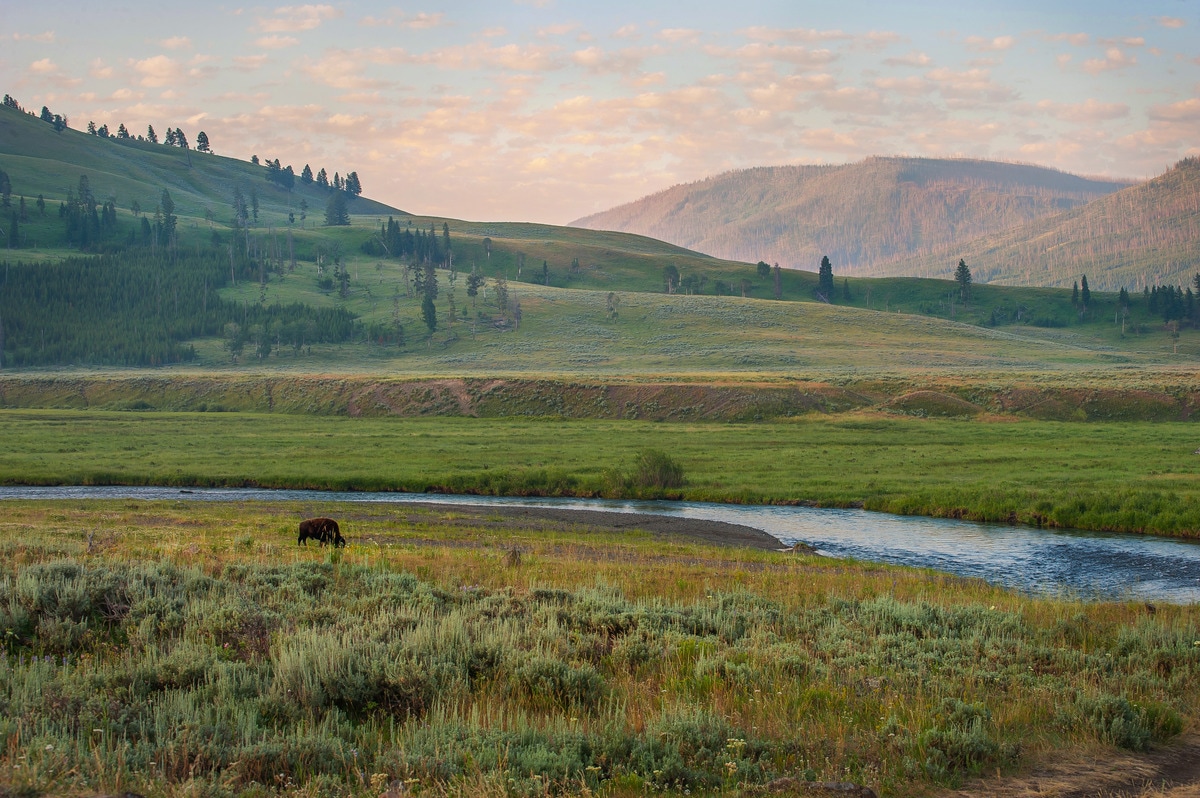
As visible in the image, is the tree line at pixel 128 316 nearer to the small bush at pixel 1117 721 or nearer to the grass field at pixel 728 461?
the grass field at pixel 728 461

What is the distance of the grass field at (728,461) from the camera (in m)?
36.1

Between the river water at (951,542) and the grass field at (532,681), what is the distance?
8514 mm

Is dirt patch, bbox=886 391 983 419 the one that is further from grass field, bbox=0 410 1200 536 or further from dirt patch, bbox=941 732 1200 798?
dirt patch, bbox=941 732 1200 798

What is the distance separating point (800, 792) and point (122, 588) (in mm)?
10434

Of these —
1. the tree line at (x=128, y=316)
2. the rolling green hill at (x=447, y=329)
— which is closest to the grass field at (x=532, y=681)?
the rolling green hill at (x=447, y=329)

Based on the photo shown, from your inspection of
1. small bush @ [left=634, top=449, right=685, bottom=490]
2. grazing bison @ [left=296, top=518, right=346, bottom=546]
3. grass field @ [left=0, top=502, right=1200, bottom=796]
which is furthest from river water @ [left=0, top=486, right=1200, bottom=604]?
grazing bison @ [left=296, top=518, right=346, bottom=546]

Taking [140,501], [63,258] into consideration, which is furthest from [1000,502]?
[63,258]

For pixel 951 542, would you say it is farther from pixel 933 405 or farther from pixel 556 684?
pixel 933 405

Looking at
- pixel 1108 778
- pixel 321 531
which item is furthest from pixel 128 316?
pixel 1108 778

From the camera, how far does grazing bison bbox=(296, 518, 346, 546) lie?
23.4 m

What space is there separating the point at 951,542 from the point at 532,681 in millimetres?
24435

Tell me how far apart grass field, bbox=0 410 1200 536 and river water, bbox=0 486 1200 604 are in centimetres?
143

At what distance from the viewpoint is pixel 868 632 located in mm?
13125

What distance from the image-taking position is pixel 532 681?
392 inches
